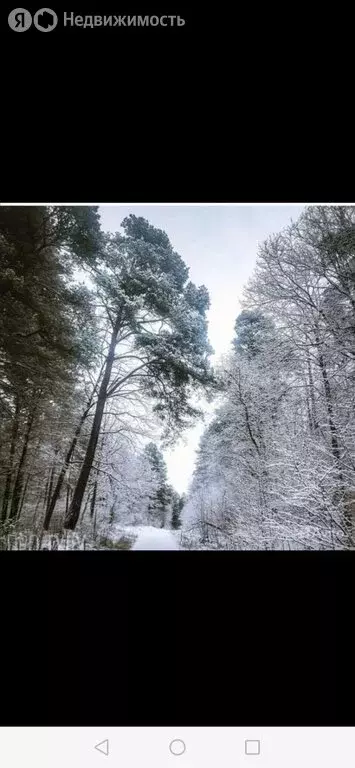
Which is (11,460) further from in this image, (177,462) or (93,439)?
(177,462)

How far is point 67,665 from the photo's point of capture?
62.9 inches

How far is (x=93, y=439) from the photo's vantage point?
2729mm

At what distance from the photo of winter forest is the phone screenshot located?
0.05ft

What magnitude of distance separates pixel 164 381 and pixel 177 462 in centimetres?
71

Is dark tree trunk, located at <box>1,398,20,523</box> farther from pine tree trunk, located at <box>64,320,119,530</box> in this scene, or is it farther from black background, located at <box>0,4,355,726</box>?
black background, located at <box>0,4,355,726</box>

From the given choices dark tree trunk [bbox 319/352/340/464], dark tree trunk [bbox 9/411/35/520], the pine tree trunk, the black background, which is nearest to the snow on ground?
the black background

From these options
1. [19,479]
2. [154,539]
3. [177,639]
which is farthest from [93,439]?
[177,639]

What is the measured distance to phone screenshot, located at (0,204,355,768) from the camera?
63.0 inches

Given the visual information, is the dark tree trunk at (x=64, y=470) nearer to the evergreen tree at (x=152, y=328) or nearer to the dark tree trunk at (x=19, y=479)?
the evergreen tree at (x=152, y=328)

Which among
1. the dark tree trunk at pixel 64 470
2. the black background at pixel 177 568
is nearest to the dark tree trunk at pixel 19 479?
the dark tree trunk at pixel 64 470
